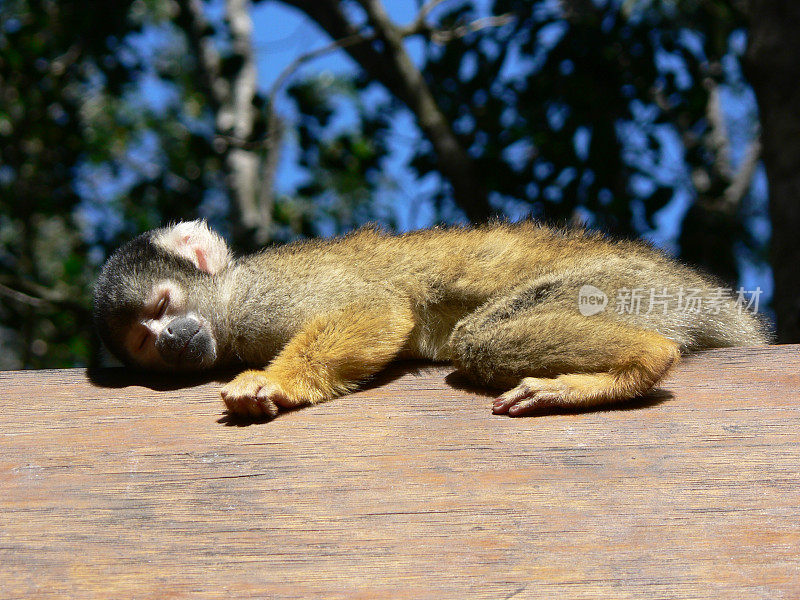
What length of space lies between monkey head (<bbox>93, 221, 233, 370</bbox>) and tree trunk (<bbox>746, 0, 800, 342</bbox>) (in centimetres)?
268

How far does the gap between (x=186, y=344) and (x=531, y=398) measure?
1296 millimetres

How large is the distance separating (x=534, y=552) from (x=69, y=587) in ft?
3.39

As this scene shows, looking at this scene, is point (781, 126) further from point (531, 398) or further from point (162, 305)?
point (162, 305)

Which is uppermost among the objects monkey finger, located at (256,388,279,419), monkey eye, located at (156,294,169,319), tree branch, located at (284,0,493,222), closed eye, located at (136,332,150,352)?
tree branch, located at (284,0,493,222)

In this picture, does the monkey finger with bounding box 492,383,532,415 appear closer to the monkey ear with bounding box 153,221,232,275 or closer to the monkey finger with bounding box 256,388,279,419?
the monkey finger with bounding box 256,388,279,419

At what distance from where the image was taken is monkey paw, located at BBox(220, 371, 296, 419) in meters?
Result: 2.23

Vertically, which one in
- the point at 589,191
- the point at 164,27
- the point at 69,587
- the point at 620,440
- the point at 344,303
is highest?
the point at 164,27

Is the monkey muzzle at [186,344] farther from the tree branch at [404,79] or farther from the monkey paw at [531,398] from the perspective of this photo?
the tree branch at [404,79]

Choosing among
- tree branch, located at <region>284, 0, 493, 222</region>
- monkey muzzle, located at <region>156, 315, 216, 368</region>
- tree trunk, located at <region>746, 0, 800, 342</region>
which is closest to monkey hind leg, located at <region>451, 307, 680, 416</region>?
monkey muzzle, located at <region>156, 315, 216, 368</region>

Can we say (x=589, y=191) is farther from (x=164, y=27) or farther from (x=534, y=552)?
(x=164, y=27)

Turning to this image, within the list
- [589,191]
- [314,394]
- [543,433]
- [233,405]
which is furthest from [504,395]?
[589,191]

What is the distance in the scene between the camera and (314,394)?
2.41 metres

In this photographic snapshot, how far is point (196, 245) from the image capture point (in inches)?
124

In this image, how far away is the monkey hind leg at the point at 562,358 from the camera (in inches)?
88.8
